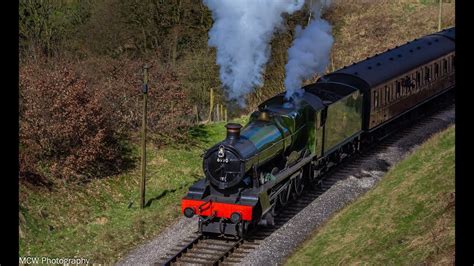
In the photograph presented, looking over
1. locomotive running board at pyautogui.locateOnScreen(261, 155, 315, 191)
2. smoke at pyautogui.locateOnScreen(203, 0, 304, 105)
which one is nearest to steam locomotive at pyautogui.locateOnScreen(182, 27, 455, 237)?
locomotive running board at pyautogui.locateOnScreen(261, 155, 315, 191)

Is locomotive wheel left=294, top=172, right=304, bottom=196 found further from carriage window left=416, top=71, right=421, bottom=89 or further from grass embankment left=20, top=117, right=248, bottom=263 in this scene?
carriage window left=416, top=71, right=421, bottom=89

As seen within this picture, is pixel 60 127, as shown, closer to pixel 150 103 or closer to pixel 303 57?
pixel 150 103

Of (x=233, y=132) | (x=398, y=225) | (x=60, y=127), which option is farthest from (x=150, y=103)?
(x=398, y=225)

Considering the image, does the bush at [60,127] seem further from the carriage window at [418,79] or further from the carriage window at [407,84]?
the carriage window at [418,79]

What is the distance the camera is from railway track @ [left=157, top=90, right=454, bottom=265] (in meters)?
17.4

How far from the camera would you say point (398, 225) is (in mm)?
16531

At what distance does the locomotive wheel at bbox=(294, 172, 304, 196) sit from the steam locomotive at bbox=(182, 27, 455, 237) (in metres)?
0.02

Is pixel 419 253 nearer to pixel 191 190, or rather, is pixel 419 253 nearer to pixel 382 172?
pixel 191 190

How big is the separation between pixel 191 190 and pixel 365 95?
31.3 ft

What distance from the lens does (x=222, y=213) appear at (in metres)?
17.8

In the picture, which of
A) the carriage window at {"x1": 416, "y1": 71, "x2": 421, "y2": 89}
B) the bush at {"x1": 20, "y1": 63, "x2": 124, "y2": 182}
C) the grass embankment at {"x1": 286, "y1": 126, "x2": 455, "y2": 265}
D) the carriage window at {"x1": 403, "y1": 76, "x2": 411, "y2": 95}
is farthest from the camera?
the carriage window at {"x1": 416, "y1": 71, "x2": 421, "y2": 89}

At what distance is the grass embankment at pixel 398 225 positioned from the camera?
14.5m

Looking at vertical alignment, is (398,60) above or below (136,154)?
above
